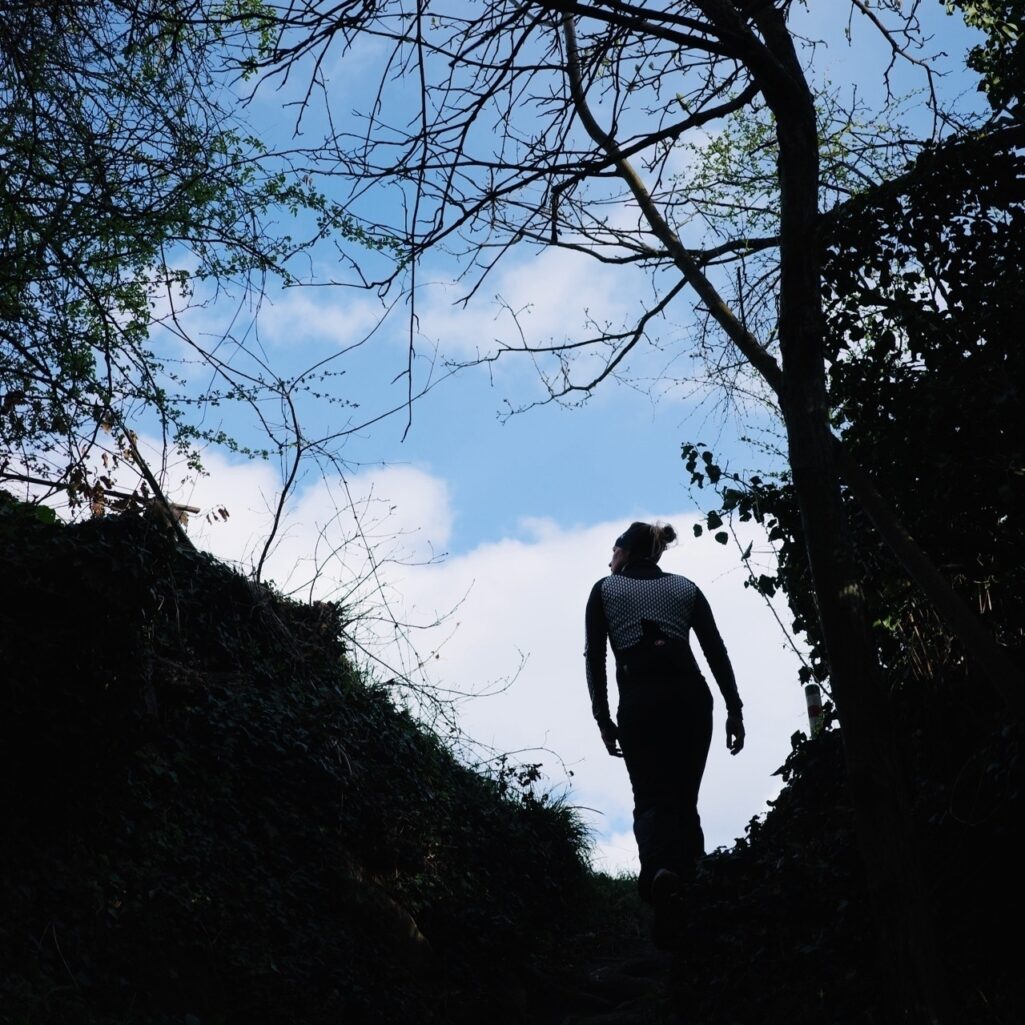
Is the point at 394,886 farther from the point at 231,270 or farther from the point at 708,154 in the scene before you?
the point at 708,154

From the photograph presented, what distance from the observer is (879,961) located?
439 centimetres

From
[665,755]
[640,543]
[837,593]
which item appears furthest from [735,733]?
[837,593]

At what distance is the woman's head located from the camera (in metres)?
7.42

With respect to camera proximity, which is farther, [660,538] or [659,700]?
[660,538]

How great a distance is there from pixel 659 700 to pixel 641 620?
515 mm

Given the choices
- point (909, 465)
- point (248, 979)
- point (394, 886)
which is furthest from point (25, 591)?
point (909, 465)

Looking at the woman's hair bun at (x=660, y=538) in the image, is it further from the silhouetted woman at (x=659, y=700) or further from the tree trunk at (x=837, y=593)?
the tree trunk at (x=837, y=593)

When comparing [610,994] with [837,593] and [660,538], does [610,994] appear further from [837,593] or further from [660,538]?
[837,593]

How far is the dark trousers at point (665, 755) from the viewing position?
674 centimetres

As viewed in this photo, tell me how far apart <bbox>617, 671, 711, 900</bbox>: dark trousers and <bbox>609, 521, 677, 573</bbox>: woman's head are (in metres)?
0.85

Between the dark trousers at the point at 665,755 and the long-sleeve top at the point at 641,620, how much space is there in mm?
265

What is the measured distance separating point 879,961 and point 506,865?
4.72 metres

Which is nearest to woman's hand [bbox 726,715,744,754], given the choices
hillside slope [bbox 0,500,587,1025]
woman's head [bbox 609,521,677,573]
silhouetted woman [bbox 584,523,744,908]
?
silhouetted woman [bbox 584,523,744,908]

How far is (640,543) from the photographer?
742 cm
